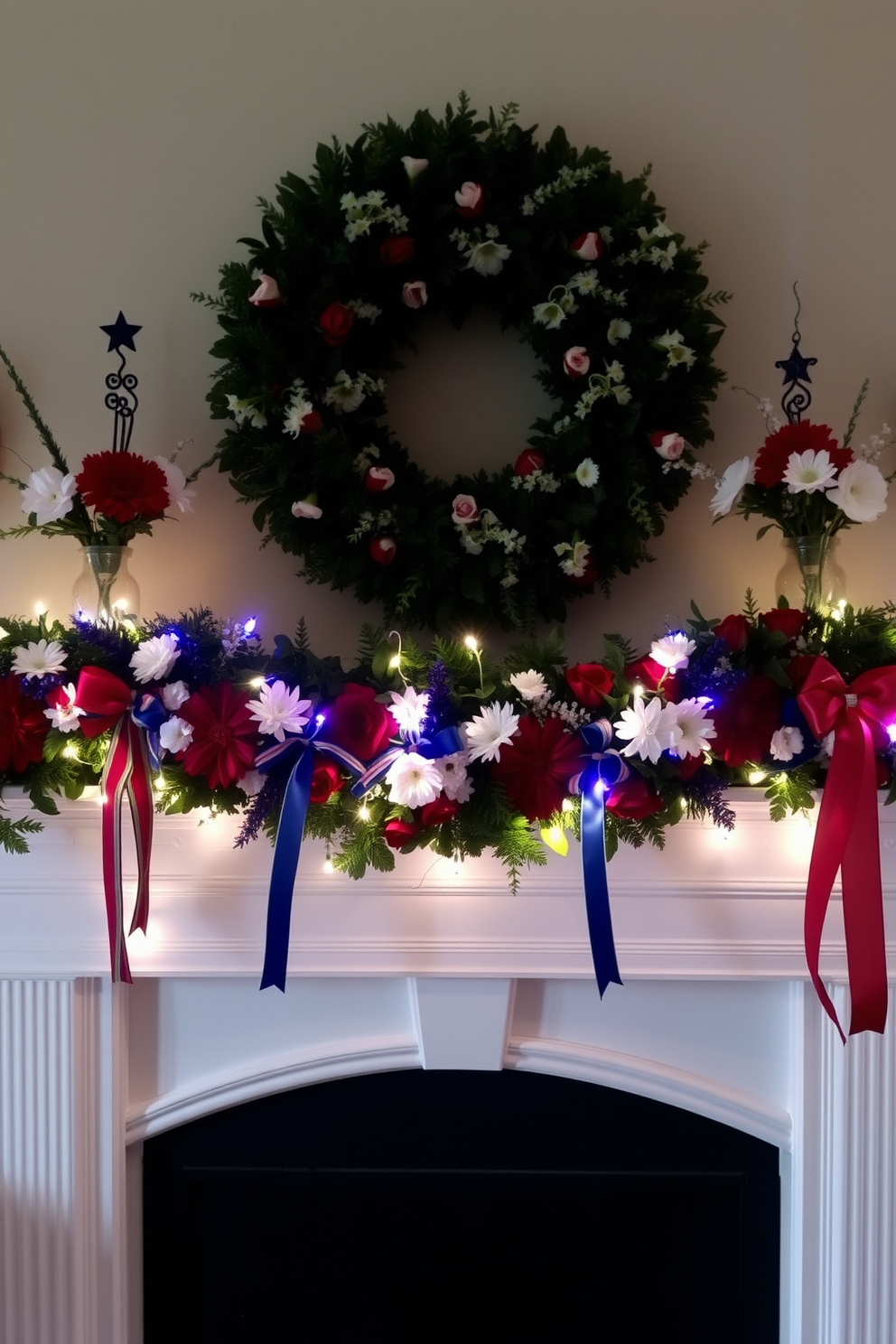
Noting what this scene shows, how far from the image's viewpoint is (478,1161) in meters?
1.62

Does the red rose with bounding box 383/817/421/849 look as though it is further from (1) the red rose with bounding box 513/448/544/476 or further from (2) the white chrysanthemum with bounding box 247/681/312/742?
(1) the red rose with bounding box 513/448/544/476

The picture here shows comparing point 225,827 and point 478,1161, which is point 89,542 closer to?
point 225,827

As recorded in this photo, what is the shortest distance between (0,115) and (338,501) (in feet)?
3.12

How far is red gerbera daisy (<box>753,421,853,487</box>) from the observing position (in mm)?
1444

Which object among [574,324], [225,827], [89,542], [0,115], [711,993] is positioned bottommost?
[711,993]

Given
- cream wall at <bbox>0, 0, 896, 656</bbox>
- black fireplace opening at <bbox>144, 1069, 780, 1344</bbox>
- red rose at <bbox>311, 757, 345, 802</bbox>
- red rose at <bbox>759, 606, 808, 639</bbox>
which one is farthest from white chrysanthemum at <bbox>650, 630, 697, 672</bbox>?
black fireplace opening at <bbox>144, 1069, 780, 1344</bbox>

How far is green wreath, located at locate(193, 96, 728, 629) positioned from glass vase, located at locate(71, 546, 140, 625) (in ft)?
0.76

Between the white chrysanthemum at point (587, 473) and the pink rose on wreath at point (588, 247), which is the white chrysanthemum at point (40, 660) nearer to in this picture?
the white chrysanthemum at point (587, 473)

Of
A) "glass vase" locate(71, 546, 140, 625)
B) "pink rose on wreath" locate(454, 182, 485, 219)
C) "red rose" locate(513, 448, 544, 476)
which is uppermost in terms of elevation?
"pink rose on wreath" locate(454, 182, 485, 219)

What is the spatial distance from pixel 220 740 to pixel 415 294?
814mm

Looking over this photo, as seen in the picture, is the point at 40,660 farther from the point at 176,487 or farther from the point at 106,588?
the point at 176,487

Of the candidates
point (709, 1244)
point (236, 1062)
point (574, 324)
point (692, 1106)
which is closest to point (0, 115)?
point (574, 324)

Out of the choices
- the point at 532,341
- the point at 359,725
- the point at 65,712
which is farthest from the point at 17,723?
the point at 532,341

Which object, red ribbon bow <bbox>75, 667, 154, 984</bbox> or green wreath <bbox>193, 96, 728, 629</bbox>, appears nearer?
red ribbon bow <bbox>75, 667, 154, 984</bbox>
